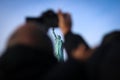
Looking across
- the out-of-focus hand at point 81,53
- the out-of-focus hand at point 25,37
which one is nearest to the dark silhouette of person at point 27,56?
the out-of-focus hand at point 25,37

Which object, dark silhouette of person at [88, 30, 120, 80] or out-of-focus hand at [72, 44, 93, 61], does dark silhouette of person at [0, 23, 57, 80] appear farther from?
dark silhouette of person at [88, 30, 120, 80]

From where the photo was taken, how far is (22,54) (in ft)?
5.81

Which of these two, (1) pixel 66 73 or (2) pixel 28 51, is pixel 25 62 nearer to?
(2) pixel 28 51

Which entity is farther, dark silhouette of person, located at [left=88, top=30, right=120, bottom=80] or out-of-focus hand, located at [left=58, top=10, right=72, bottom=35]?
out-of-focus hand, located at [left=58, top=10, right=72, bottom=35]

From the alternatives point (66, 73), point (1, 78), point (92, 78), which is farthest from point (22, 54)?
point (92, 78)

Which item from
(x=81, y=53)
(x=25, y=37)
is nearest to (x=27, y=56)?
(x=25, y=37)

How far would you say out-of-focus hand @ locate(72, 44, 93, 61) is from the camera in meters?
1.76

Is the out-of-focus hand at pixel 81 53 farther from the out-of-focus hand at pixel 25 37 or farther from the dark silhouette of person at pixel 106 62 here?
the out-of-focus hand at pixel 25 37

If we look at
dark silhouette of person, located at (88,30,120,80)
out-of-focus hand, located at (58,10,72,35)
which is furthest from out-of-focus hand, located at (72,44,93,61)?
out-of-focus hand, located at (58,10,72,35)

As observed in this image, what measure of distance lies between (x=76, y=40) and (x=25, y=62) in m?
0.39

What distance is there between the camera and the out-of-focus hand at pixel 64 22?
2.08 metres

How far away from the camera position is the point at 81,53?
1812mm

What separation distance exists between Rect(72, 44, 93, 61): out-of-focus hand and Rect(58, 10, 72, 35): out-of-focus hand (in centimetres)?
24

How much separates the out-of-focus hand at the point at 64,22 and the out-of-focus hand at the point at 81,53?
243mm
